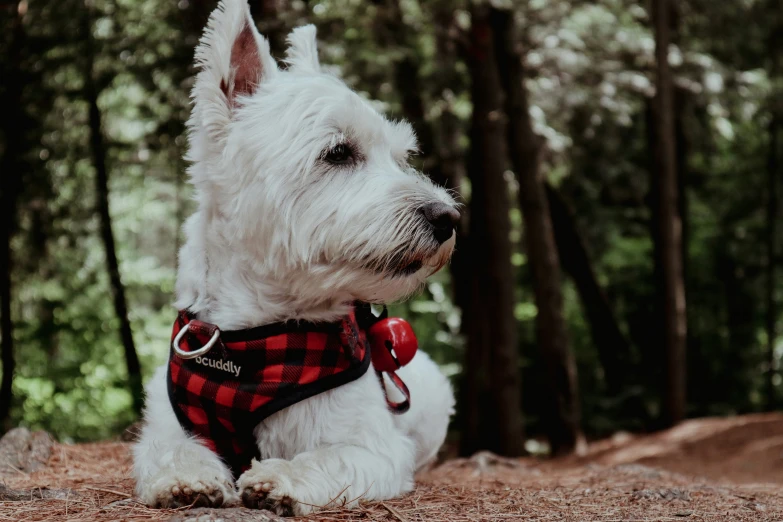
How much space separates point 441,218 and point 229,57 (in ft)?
3.80

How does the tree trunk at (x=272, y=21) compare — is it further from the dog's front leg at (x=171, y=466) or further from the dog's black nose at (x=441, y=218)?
the dog's black nose at (x=441, y=218)

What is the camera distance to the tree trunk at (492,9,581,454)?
12.8 m

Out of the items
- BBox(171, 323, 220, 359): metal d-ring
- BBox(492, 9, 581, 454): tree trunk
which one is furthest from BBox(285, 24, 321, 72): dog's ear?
BBox(492, 9, 581, 454): tree trunk

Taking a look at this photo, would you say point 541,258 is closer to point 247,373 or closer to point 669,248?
point 669,248

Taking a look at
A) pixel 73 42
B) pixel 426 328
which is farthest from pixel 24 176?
pixel 426 328

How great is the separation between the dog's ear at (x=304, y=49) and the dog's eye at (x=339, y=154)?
72cm

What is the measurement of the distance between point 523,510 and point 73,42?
900cm

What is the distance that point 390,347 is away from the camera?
13.5 ft

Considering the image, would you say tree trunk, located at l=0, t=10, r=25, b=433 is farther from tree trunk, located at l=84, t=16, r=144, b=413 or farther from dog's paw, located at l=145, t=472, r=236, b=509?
dog's paw, located at l=145, t=472, r=236, b=509

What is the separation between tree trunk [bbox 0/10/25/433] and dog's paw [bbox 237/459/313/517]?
8.17 metres

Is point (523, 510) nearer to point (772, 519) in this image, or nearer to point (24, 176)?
point (772, 519)

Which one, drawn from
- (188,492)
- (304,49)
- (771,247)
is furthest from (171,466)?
(771,247)

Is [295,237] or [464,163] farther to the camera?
[464,163]

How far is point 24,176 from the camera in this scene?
11.0 meters
